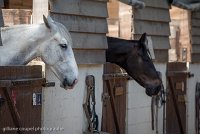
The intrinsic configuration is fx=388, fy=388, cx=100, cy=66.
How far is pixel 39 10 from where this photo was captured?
14.0 feet

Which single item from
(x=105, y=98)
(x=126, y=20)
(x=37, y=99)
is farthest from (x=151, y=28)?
(x=37, y=99)

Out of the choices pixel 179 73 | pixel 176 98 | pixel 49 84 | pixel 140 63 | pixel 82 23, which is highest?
pixel 82 23

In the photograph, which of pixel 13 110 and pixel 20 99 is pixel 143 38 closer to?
pixel 20 99

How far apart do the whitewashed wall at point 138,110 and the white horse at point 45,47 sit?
198 cm

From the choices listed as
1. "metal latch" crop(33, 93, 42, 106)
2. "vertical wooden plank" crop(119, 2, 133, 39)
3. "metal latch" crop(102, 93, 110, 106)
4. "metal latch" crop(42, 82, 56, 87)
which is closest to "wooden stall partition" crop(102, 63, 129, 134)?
"metal latch" crop(102, 93, 110, 106)

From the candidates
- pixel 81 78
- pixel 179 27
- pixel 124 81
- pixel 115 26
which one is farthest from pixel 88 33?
pixel 179 27

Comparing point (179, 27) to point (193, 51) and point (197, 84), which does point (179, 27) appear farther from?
point (197, 84)

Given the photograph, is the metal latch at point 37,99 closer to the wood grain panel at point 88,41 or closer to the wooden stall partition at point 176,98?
the wood grain panel at point 88,41

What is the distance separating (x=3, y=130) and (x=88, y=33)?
1.62 metres

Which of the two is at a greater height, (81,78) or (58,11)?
(58,11)

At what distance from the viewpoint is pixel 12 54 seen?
12.5ft

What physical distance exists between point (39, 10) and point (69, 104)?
1118mm

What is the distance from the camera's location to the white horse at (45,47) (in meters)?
3.60

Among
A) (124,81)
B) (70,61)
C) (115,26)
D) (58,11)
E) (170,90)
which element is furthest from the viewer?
(115,26)
